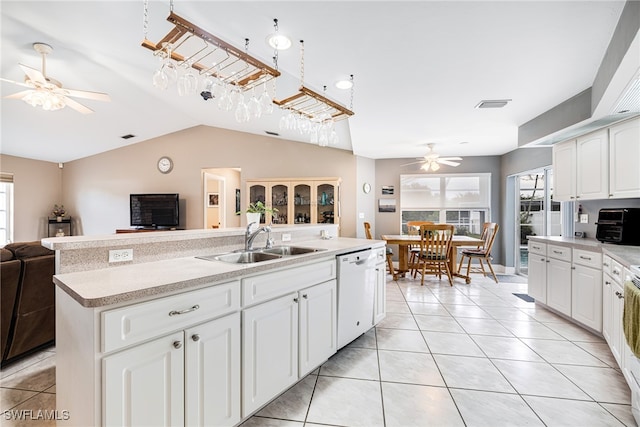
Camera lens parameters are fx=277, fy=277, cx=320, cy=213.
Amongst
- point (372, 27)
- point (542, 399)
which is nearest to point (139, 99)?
point (372, 27)

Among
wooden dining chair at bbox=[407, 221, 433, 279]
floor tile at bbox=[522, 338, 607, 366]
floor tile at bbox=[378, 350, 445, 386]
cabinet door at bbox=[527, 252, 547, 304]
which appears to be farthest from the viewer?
wooden dining chair at bbox=[407, 221, 433, 279]

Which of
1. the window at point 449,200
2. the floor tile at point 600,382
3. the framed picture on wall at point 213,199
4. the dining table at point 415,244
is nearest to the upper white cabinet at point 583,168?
the dining table at point 415,244

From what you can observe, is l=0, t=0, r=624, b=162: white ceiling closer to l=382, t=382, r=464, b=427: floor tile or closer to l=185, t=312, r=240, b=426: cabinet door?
l=185, t=312, r=240, b=426: cabinet door

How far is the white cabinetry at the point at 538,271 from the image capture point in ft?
10.8

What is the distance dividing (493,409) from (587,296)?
5.92 feet

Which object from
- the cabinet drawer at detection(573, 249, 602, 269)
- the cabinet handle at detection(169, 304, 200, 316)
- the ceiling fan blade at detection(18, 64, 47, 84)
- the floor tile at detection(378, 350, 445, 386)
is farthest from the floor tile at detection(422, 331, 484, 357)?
the ceiling fan blade at detection(18, 64, 47, 84)

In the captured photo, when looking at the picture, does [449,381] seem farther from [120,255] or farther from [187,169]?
[187,169]

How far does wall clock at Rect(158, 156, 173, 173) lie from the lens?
640 cm

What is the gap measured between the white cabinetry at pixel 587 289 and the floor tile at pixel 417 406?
1.84 m

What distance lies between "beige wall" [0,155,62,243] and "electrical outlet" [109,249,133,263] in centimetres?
731

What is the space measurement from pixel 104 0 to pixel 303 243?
2646 mm

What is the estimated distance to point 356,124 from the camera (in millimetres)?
3781

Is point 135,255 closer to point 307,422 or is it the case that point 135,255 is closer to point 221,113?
point 307,422

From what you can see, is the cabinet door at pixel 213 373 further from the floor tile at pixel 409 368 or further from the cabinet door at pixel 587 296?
the cabinet door at pixel 587 296
